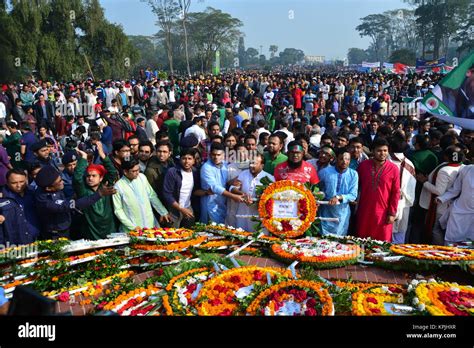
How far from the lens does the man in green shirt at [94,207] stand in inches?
172

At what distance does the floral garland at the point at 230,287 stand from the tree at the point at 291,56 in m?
116

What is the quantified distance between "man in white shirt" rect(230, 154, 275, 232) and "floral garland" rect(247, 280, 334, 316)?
164cm

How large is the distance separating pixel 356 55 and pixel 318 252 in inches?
4841

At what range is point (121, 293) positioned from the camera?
3359 millimetres

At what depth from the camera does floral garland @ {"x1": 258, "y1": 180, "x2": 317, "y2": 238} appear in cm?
432

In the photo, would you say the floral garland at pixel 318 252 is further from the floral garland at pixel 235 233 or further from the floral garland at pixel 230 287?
the floral garland at pixel 230 287

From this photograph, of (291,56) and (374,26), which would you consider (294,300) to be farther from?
(291,56)

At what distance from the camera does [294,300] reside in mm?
3123

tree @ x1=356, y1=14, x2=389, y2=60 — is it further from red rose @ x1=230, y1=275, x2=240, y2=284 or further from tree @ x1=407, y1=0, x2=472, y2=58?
red rose @ x1=230, y1=275, x2=240, y2=284

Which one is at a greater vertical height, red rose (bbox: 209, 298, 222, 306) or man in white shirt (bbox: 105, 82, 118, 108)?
man in white shirt (bbox: 105, 82, 118, 108)

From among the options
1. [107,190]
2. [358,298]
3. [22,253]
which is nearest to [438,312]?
[358,298]

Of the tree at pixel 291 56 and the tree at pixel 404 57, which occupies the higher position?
the tree at pixel 291 56

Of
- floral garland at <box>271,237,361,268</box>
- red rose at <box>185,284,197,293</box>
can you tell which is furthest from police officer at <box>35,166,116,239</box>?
floral garland at <box>271,237,361,268</box>

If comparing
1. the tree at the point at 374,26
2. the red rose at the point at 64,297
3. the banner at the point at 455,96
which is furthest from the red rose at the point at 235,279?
the tree at the point at 374,26
